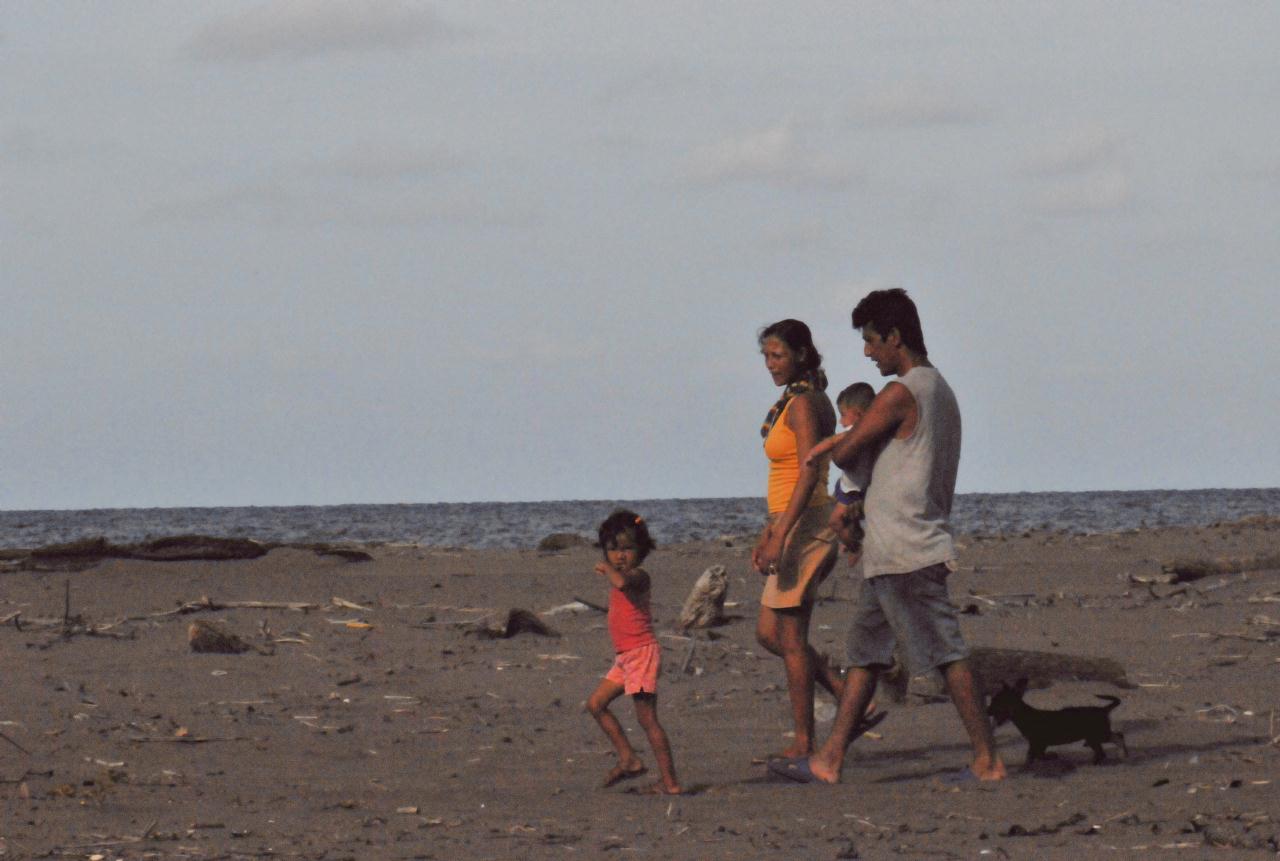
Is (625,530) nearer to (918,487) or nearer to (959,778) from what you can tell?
(918,487)

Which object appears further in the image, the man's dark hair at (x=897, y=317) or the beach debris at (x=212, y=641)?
the beach debris at (x=212, y=641)

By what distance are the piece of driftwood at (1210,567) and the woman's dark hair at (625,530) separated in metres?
8.98

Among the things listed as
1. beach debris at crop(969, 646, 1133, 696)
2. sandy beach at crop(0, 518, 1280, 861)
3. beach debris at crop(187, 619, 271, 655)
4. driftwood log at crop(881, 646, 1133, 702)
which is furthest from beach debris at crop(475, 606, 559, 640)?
beach debris at crop(969, 646, 1133, 696)

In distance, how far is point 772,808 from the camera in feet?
19.9

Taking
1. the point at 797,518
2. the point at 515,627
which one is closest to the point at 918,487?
the point at 797,518

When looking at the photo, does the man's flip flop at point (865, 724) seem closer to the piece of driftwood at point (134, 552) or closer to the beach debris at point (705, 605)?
the beach debris at point (705, 605)

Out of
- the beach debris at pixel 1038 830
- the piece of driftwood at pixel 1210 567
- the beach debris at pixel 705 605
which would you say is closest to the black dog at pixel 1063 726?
the beach debris at pixel 1038 830

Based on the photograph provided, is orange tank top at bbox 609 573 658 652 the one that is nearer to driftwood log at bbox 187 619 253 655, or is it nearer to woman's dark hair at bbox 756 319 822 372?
woman's dark hair at bbox 756 319 822 372

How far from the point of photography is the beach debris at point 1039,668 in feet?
27.5

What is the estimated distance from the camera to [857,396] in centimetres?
712

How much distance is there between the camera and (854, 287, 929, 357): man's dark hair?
6.39 m

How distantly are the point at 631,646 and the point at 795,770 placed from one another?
864 millimetres

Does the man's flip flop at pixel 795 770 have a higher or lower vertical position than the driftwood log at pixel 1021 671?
lower

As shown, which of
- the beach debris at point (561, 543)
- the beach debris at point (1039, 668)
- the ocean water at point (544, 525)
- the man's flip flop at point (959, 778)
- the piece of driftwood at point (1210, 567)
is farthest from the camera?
the ocean water at point (544, 525)
